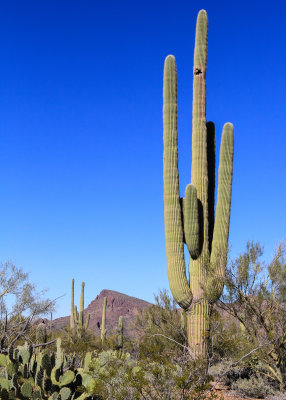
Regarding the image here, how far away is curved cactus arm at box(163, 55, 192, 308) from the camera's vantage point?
536 inches

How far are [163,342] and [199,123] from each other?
9446 millimetres

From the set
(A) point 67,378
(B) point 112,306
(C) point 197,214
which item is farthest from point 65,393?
(B) point 112,306

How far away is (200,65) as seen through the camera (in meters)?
15.4

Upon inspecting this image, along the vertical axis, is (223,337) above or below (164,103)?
below

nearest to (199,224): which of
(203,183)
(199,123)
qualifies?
(203,183)

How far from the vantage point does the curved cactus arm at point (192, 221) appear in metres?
13.6

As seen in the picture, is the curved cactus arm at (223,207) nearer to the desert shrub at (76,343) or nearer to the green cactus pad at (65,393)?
the green cactus pad at (65,393)

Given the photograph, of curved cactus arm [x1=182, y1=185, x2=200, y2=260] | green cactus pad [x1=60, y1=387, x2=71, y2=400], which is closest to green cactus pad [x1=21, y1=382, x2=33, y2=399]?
green cactus pad [x1=60, y1=387, x2=71, y2=400]

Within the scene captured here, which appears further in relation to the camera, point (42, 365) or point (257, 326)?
point (257, 326)

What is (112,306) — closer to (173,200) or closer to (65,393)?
(173,200)

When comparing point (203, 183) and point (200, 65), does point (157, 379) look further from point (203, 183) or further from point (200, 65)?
point (200, 65)

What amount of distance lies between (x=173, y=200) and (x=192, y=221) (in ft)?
3.08

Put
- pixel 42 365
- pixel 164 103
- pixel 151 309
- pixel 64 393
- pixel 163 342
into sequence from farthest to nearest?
pixel 151 309, pixel 163 342, pixel 164 103, pixel 42 365, pixel 64 393

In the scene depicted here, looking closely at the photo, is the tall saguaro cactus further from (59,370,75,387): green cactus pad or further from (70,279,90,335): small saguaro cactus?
(70,279,90,335): small saguaro cactus
